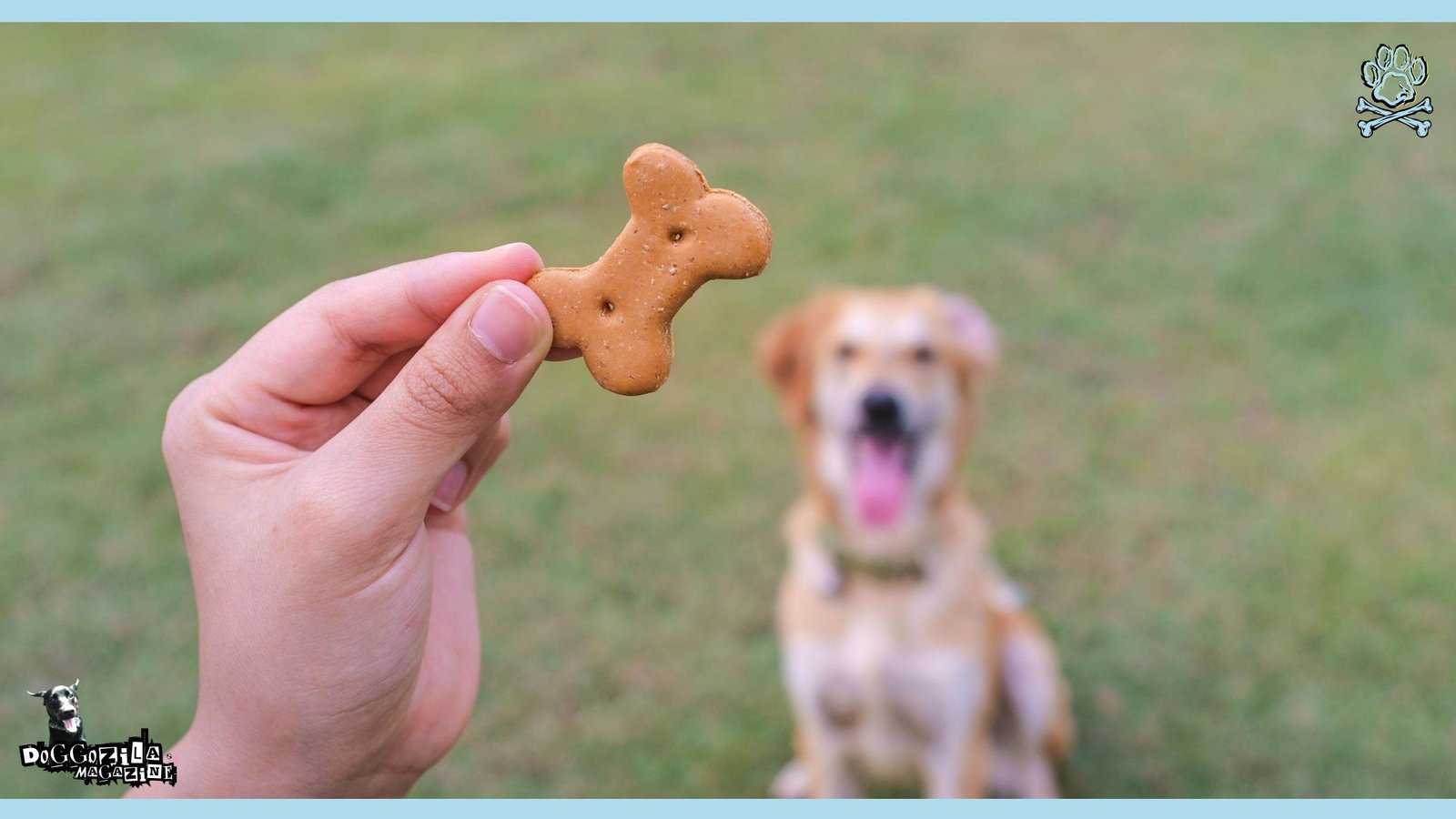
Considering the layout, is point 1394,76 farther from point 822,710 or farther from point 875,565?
point 822,710

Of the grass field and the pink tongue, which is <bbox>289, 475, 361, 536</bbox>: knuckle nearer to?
the pink tongue

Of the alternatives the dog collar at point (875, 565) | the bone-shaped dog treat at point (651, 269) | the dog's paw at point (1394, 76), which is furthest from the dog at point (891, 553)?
the dog's paw at point (1394, 76)

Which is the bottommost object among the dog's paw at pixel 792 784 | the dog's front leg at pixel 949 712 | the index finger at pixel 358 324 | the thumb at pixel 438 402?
the dog's paw at pixel 792 784

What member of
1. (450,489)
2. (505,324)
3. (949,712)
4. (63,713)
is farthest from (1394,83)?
(63,713)

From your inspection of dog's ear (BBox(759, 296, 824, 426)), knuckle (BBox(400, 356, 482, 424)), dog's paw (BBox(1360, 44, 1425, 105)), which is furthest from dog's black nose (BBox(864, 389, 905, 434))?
dog's paw (BBox(1360, 44, 1425, 105))

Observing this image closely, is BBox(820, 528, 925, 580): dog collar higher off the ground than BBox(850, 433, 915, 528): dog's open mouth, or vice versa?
BBox(850, 433, 915, 528): dog's open mouth

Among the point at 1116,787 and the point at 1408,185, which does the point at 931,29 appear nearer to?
the point at 1408,185

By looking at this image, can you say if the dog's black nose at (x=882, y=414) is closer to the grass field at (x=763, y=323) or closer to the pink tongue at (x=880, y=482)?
the pink tongue at (x=880, y=482)
